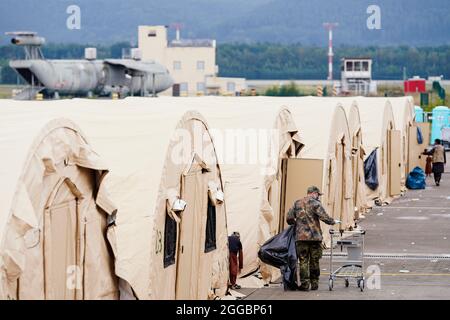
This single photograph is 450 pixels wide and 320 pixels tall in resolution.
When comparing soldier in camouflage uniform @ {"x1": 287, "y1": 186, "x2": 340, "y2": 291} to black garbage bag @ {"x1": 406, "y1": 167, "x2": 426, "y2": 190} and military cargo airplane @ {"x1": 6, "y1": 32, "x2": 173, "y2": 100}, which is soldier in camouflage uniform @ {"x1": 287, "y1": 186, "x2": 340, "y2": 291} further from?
military cargo airplane @ {"x1": 6, "y1": 32, "x2": 173, "y2": 100}

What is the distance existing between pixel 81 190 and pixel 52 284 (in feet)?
3.63

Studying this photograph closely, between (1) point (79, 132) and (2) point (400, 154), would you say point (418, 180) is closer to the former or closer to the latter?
(2) point (400, 154)

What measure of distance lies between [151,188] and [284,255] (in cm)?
352

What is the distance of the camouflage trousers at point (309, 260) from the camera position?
55.1 feet

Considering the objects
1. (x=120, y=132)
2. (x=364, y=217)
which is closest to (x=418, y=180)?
(x=364, y=217)

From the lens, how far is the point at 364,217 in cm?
2761

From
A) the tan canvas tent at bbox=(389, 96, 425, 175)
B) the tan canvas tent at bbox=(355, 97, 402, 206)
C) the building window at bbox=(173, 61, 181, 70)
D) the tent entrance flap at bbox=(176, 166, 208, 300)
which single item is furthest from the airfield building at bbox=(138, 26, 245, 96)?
the tent entrance flap at bbox=(176, 166, 208, 300)

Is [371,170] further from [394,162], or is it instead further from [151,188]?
[151,188]

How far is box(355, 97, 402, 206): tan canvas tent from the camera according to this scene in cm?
3033

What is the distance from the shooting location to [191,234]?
15.5 meters

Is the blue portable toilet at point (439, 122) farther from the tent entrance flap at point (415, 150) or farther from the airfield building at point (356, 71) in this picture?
the airfield building at point (356, 71)

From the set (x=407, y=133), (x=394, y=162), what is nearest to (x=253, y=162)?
(x=394, y=162)

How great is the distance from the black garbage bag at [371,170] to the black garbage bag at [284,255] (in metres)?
12.6

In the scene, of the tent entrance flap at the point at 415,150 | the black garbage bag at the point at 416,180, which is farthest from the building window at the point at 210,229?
the tent entrance flap at the point at 415,150
